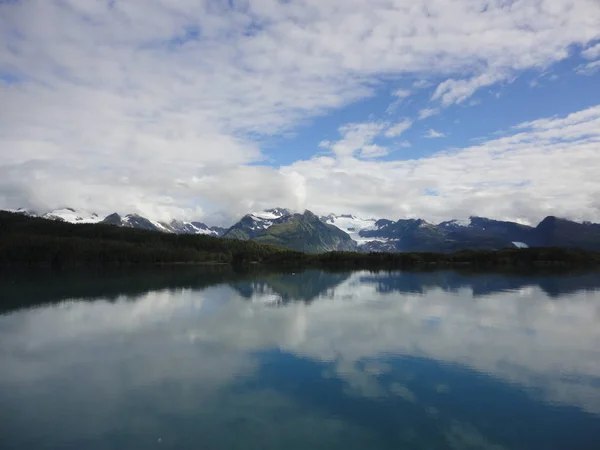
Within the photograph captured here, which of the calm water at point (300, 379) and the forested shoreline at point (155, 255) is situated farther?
the forested shoreline at point (155, 255)

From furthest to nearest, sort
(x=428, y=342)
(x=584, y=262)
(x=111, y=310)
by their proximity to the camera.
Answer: (x=584, y=262) → (x=111, y=310) → (x=428, y=342)

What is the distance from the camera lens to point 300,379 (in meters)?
25.0

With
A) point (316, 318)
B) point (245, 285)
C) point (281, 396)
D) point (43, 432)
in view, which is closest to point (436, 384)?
point (281, 396)

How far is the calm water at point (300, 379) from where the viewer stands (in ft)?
58.5

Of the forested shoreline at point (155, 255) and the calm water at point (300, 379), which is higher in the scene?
the forested shoreline at point (155, 255)

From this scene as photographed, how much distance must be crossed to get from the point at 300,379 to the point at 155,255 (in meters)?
161

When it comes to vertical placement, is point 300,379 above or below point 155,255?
below

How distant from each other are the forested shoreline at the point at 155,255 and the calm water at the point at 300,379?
11987 cm

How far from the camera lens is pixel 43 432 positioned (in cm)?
1802

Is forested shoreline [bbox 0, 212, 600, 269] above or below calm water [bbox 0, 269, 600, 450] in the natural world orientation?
above

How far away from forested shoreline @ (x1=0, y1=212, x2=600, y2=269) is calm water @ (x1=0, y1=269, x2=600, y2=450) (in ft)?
393

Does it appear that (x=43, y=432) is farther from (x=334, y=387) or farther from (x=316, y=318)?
(x=316, y=318)

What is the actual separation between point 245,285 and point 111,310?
37996 mm

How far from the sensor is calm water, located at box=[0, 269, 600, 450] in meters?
17.8
